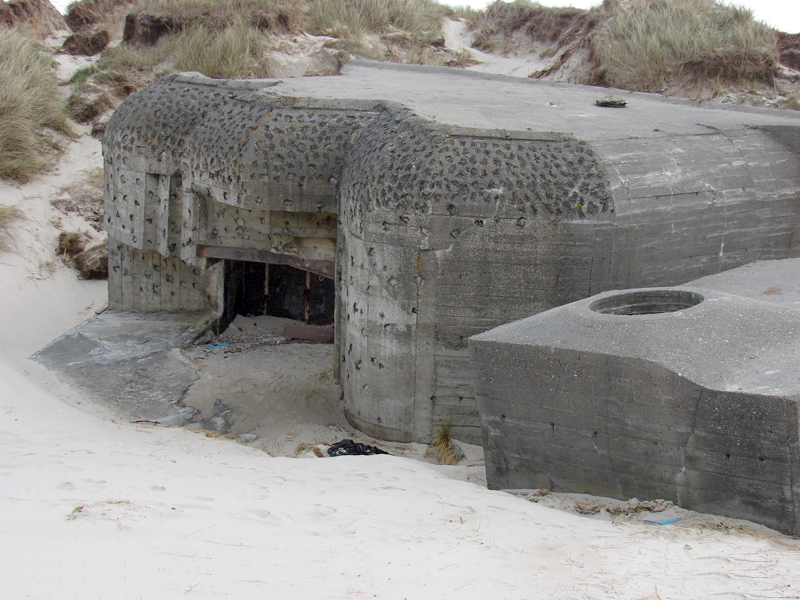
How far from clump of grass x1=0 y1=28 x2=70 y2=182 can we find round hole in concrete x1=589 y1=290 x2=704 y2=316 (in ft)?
29.0

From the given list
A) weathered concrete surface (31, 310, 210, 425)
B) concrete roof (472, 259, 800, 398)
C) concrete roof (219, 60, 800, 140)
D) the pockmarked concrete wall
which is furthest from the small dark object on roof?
weathered concrete surface (31, 310, 210, 425)

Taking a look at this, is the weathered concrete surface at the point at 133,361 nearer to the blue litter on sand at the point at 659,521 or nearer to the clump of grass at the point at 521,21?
the blue litter on sand at the point at 659,521

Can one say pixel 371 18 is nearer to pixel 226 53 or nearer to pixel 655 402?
pixel 226 53

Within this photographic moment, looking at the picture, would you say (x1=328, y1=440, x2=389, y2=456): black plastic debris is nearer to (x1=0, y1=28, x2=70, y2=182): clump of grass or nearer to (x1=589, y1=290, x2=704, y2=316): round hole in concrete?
(x1=589, y1=290, x2=704, y2=316): round hole in concrete

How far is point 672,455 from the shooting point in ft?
11.4

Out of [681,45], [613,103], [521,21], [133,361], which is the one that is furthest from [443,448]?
[521,21]

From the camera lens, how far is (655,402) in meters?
3.45

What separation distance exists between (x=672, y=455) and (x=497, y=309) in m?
1.62

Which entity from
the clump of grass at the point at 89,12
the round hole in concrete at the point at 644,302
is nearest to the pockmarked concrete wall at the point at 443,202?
the round hole in concrete at the point at 644,302

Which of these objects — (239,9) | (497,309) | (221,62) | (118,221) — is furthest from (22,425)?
(239,9)

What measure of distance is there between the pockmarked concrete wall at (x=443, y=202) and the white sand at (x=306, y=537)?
100 centimetres

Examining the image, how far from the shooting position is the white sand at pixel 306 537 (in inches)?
96.9

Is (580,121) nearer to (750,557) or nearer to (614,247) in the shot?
(614,247)

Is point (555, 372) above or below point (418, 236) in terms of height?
below
